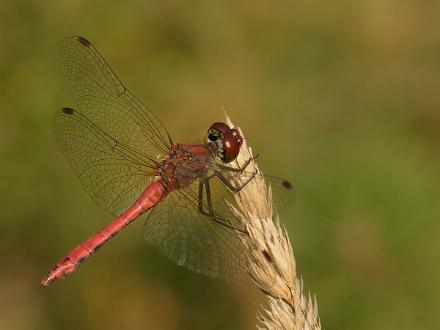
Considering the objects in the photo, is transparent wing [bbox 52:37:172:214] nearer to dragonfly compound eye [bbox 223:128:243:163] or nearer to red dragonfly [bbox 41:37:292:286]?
red dragonfly [bbox 41:37:292:286]

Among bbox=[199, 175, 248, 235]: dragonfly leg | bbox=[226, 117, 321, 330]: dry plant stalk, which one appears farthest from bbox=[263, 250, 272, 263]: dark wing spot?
bbox=[199, 175, 248, 235]: dragonfly leg

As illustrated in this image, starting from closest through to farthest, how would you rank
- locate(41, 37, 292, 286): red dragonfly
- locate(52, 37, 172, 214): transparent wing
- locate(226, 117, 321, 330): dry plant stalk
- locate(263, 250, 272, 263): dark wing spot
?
1. locate(226, 117, 321, 330): dry plant stalk
2. locate(263, 250, 272, 263): dark wing spot
3. locate(41, 37, 292, 286): red dragonfly
4. locate(52, 37, 172, 214): transparent wing

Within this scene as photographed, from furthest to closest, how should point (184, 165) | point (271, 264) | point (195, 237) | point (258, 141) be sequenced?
point (258, 141)
point (184, 165)
point (195, 237)
point (271, 264)

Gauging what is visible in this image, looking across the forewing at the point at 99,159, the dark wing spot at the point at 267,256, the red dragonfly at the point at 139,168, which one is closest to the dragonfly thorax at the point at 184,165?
the red dragonfly at the point at 139,168

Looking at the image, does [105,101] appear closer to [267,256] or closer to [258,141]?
[258,141]

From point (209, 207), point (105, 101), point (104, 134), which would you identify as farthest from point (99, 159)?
point (209, 207)

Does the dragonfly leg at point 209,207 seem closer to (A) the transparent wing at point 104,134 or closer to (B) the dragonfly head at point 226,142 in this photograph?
(B) the dragonfly head at point 226,142

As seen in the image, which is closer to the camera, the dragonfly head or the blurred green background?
the dragonfly head
